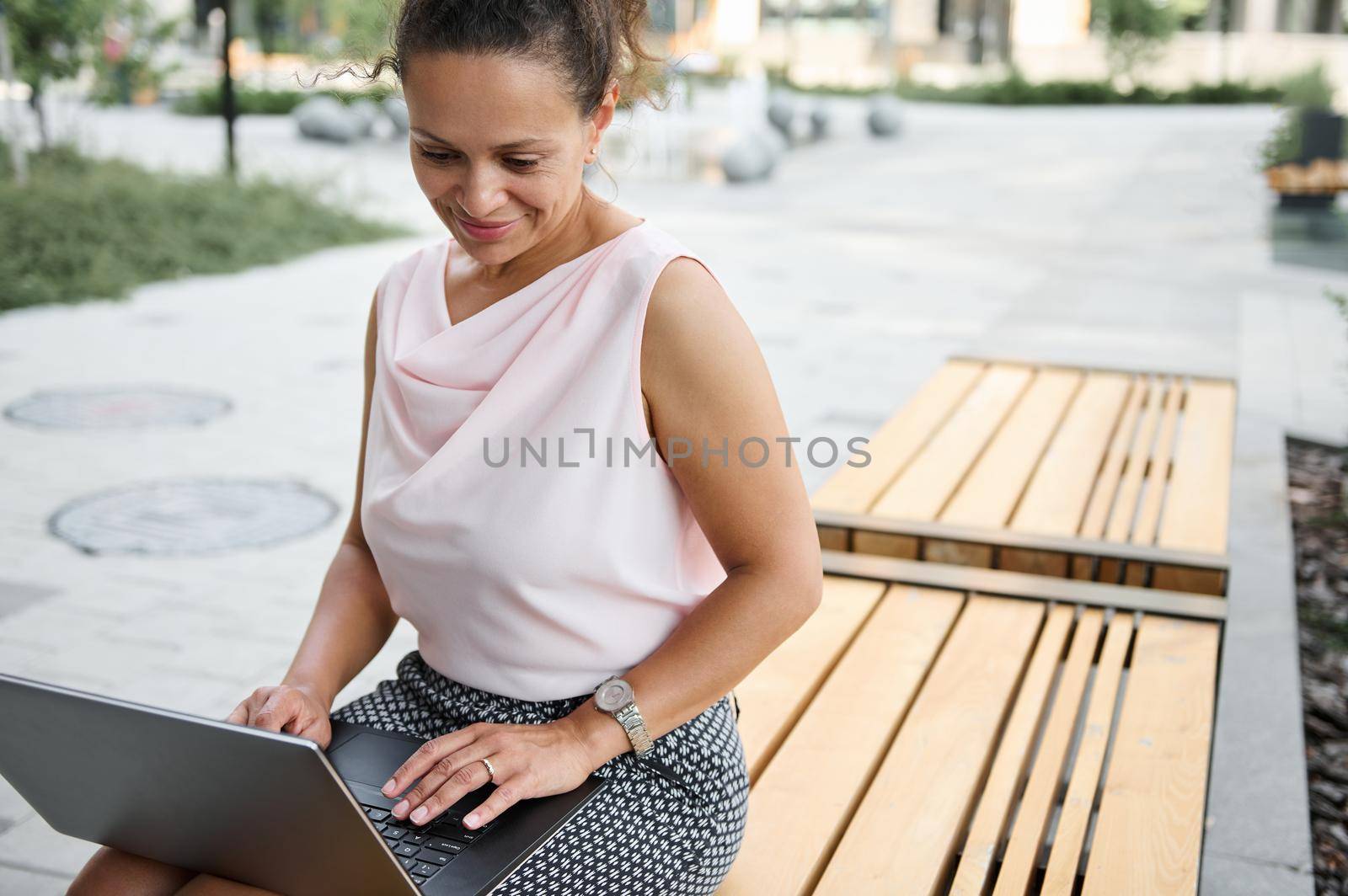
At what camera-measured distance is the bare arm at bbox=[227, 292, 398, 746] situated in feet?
5.70

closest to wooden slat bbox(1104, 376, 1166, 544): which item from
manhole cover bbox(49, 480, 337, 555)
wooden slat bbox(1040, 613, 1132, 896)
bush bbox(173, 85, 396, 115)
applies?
wooden slat bbox(1040, 613, 1132, 896)

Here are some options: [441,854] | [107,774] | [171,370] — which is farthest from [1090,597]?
[171,370]

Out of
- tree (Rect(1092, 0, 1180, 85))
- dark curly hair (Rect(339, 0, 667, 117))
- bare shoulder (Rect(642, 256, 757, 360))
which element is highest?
tree (Rect(1092, 0, 1180, 85))

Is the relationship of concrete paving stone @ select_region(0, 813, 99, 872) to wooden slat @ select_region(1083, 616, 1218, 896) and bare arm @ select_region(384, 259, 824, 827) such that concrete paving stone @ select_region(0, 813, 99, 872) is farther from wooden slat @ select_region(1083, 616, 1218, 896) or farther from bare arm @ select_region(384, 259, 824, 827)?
wooden slat @ select_region(1083, 616, 1218, 896)

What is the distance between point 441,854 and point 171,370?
18.6 feet

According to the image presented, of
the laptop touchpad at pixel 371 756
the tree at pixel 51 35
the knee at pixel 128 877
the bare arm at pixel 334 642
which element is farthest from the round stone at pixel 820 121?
the knee at pixel 128 877

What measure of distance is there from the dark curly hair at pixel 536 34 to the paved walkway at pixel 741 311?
71.7 inches

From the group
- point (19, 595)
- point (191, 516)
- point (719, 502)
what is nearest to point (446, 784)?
point (719, 502)

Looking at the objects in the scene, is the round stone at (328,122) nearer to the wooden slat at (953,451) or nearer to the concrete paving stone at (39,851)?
the wooden slat at (953,451)

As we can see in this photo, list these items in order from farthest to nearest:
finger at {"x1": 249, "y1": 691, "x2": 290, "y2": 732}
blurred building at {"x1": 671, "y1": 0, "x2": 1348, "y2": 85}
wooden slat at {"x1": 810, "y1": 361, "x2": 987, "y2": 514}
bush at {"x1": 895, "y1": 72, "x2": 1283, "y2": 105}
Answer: blurred building at {"x1": 671, "y1": 0, "x2": 1348, "y2": 85} < bush at {"x1": 895, "y1": 72, "x2": 1283, "y2": 105} < wooden slat at {"x1": 810, "y1": 361, "x2": 987, "y2": 514} < finger at {"x1": 249, "y1": 691, "x2": 290, "y2": 732}

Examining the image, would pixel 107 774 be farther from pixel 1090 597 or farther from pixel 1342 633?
pixel 1342 633

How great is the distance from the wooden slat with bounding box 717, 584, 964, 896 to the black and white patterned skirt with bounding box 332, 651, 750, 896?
124 millimetres

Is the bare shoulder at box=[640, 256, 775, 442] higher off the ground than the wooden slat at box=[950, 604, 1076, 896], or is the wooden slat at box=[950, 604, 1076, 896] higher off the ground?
the bare shoulder at box=[640, 256, 775, 442]

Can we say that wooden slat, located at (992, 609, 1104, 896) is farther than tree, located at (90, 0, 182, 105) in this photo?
No
